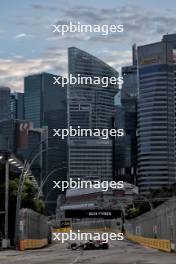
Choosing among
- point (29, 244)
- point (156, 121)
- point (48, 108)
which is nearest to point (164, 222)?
point (29, 244)

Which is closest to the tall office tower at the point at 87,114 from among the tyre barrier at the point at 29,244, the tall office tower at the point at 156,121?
the tyre barrier at the point at 29,244

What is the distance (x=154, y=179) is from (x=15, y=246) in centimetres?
13486

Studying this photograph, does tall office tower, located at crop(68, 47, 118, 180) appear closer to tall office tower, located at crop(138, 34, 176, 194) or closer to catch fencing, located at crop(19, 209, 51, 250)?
catch fencing, located at crop(19, 209, 51, 250)

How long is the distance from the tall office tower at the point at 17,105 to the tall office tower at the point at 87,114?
2623 centimetres

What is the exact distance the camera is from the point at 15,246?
66.2 m

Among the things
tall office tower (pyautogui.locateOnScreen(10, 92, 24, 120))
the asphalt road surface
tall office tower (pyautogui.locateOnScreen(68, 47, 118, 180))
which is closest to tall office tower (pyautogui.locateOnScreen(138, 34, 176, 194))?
tall office tower (pyautogui.locateOnScreen(10, 92, 24, 120))

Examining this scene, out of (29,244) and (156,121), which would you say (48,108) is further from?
(29,244)

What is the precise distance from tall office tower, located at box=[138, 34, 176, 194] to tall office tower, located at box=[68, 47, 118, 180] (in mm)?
50789

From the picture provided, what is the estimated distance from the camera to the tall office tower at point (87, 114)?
80.3 m

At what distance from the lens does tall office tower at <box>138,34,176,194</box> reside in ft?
543

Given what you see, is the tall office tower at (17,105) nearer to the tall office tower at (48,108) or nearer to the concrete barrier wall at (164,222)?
the tall office tower at (48,108)

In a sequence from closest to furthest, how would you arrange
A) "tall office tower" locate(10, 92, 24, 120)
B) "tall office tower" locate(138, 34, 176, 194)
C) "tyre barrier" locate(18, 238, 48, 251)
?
"tyre barrier" locate(18, 238, 48, 251), "tall office tower" locate(10, 92, 24, 120), "tall office tower" locate(138, 34, 176, 194)

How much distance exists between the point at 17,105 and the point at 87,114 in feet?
155

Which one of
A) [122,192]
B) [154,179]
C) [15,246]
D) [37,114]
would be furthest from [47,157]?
[154,179]
